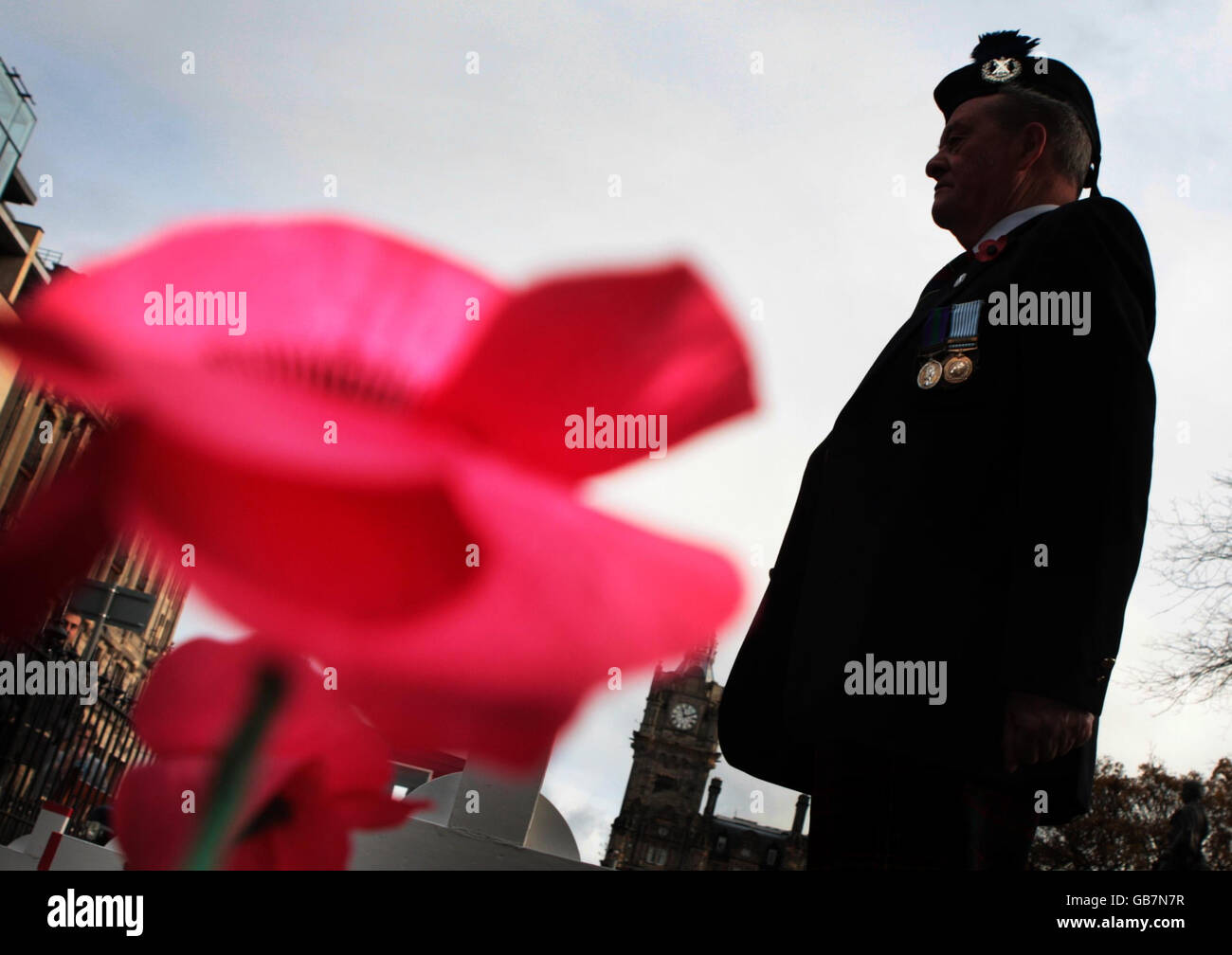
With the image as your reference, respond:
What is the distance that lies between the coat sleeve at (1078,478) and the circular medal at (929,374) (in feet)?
0.14

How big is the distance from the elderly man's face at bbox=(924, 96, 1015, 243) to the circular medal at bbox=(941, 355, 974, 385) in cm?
8

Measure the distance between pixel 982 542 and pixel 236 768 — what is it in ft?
1.35

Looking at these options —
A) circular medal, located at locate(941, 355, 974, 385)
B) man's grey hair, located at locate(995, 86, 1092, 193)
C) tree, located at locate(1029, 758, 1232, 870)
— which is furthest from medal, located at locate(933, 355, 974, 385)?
tree, located at locate(1029, 758, 1232, 870)

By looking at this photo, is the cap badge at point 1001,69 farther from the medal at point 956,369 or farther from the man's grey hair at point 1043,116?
the medal at point 956,369

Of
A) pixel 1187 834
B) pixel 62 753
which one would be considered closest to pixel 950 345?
pixel 62 753

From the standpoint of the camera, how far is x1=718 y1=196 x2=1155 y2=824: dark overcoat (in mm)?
488

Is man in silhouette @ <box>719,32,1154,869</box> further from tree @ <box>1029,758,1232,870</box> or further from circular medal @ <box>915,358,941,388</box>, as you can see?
tree @ <box>1029,758,1232,870</box>

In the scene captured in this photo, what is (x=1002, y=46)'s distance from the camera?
546mm

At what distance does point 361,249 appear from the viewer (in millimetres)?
148

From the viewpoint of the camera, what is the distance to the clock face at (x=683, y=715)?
218 mm
